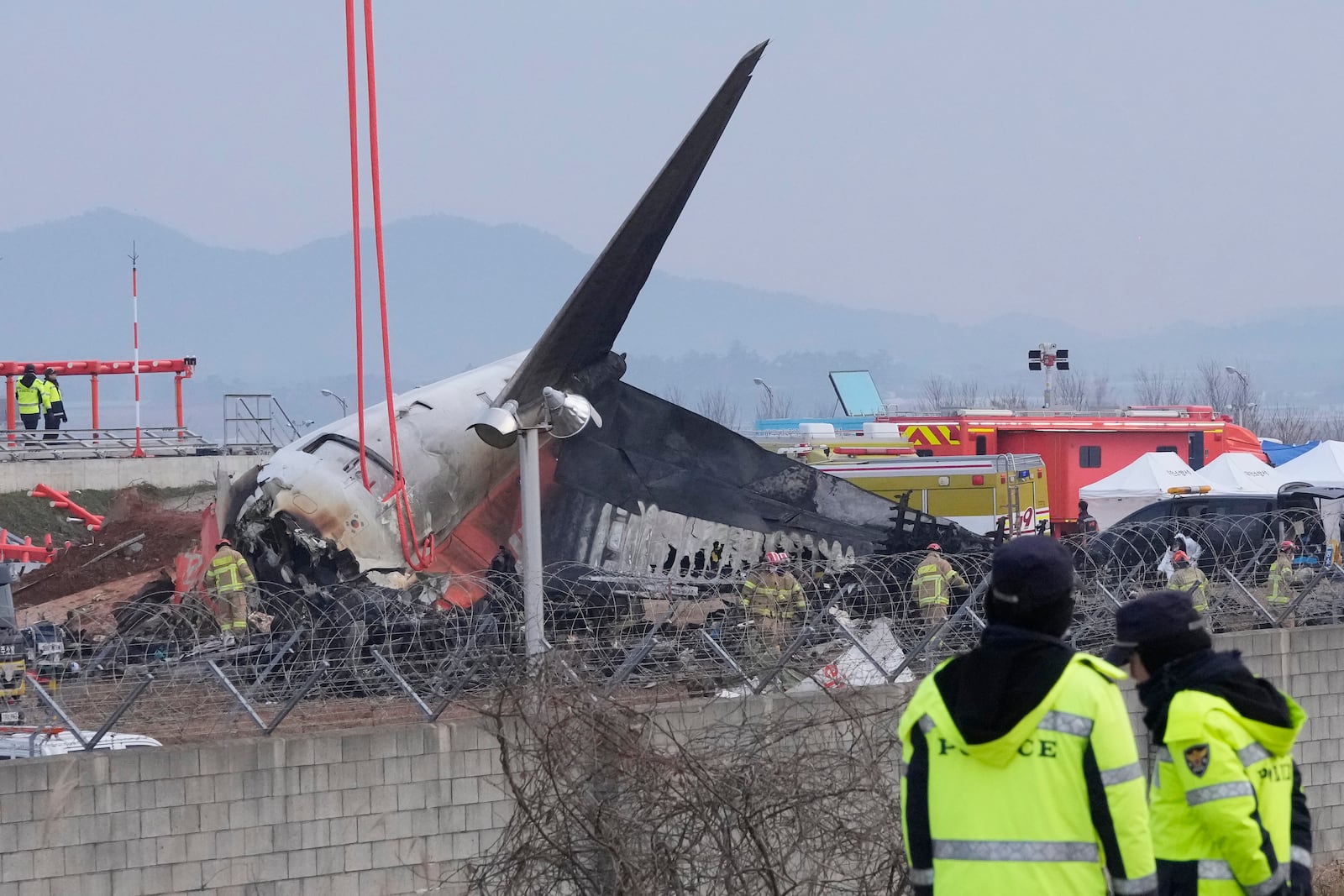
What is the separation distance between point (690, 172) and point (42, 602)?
11.9 m

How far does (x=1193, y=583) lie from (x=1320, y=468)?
15399 millimetres

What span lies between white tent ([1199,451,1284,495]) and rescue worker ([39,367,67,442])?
74.6 ft

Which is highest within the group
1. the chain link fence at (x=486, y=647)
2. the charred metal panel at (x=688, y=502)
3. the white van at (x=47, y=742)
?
the charred metal panel at (x=688, y=502)

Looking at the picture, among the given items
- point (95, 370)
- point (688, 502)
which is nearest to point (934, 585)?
point (688, 502)

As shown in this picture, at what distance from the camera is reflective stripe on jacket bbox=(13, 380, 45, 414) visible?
32.2m

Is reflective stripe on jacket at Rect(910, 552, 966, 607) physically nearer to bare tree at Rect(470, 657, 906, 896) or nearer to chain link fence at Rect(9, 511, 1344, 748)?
chain link fence at Rect(9, 511, 1344, 748)

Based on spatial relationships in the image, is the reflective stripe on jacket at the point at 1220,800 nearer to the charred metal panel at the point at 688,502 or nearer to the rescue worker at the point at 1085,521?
the charred metal panel at the point at 688,502

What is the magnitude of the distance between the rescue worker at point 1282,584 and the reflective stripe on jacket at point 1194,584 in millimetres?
538

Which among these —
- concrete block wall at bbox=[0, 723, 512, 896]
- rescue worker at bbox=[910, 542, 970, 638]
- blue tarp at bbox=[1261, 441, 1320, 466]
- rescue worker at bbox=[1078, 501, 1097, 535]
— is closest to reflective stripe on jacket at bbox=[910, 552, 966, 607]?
rescue worker at bbox=[910, 542, 970, 638]

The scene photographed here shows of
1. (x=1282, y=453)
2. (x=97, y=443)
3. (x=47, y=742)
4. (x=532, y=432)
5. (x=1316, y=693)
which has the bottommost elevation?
(x=1316, y=693)

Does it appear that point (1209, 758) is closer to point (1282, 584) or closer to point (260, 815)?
point (260, 815)

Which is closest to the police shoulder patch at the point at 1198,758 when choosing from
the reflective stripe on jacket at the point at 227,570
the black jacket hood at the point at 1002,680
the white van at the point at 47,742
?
the black jacket hood at the point at 1002,680

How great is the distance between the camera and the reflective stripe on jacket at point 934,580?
Result: 39.6ft

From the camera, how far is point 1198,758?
440 centimetres
